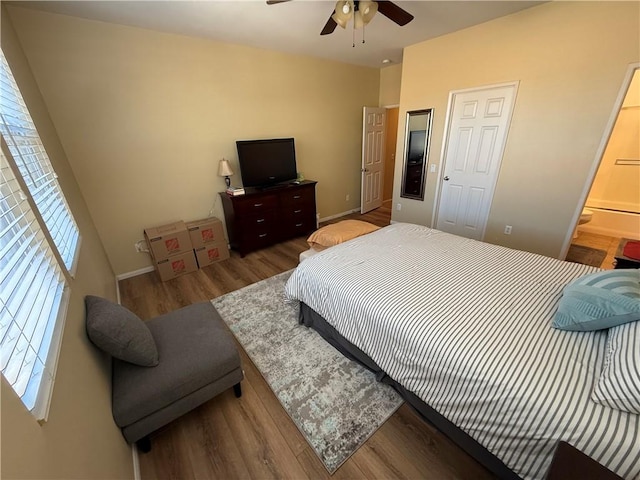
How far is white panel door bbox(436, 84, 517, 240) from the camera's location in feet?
9.71

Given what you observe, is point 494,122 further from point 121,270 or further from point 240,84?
point 121,270

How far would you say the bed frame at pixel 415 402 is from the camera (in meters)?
1.16

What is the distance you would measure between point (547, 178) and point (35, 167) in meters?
4.35

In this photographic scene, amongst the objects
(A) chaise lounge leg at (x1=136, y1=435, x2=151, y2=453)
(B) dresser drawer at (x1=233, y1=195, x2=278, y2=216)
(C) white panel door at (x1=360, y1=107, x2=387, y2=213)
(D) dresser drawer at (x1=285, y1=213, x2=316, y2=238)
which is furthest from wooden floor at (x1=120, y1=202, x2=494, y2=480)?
(C) white panel door at (x1=360, y1=107, x2=387, y2=213)

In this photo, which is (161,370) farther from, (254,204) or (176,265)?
(254,204)

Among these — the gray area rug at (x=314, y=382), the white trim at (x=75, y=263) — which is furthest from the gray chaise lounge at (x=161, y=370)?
the gray area rug at (x=314, y=382)

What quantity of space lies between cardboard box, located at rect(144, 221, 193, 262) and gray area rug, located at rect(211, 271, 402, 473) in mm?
1024

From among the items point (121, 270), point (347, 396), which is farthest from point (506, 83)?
point (121, 270)

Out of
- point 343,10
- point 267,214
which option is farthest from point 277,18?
point 267,214

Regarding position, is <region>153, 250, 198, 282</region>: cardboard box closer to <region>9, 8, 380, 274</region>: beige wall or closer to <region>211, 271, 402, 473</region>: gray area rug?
<region>9, 8, 380, 274</region>: beige wall

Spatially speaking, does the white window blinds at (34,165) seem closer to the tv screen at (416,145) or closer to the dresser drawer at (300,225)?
the dresser drawer at (300,225)

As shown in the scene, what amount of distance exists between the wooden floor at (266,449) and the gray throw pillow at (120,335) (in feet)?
1.63

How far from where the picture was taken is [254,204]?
3322 mm

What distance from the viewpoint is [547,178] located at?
2768 mm
